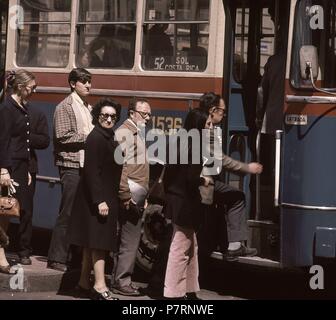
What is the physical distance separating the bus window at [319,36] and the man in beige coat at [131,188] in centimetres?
141

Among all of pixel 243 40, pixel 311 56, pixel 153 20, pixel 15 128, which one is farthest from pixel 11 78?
pixel 311 56

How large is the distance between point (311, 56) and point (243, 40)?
129 centimetres

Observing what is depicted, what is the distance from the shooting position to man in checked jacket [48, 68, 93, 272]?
1139cm

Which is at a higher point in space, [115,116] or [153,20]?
[153,20]

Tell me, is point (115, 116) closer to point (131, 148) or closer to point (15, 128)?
point (131, 148)

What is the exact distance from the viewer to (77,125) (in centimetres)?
1142

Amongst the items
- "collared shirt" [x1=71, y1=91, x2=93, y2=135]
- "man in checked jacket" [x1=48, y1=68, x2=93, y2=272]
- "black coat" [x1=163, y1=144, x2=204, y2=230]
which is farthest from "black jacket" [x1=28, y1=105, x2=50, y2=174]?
"black coat" [x1=163, y1=144, x2=204, y2=230]

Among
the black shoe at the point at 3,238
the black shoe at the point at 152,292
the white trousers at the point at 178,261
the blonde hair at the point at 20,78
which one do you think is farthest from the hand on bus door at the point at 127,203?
the blonde hair at the point at 20,78

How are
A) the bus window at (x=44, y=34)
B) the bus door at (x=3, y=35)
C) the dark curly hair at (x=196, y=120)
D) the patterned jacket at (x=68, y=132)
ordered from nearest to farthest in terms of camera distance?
the dark curly hair at (x=196, y=120) → the patterned jacket at (x=68, y=132) → the bus window at (x=44, y=34) → the bus door at (x=3, y=35)

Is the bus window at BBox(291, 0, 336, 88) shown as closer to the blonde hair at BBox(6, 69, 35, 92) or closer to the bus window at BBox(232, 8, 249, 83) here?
the bus window at BBox(232, 8, 249, 83)

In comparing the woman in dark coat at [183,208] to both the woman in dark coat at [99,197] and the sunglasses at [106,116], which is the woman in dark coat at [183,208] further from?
the sunglasses at [106,116]

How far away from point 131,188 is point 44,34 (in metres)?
2.80

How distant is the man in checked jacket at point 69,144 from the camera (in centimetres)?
1139

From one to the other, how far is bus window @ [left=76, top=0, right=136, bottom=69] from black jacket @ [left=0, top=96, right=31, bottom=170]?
3.51 ft
